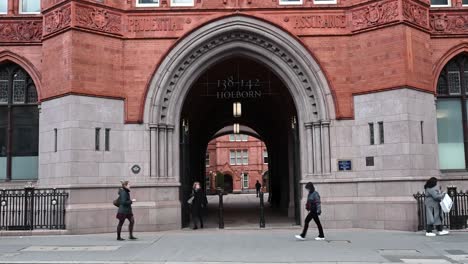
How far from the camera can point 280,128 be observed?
28.5 m

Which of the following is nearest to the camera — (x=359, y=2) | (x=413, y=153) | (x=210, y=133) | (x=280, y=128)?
(x=413, y=153)

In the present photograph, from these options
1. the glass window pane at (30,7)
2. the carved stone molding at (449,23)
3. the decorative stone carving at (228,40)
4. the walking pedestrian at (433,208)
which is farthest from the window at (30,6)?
the walking pedestrian at (433,208)

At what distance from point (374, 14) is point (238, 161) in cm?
6066

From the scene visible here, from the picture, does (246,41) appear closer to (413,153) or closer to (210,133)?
(413,153)

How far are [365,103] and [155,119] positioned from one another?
6.99 meters

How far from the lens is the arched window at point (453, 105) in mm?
18500

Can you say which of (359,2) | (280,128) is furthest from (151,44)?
(280,128)

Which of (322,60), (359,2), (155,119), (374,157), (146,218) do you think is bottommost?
(146,218)

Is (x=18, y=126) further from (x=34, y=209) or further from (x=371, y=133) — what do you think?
(x=371, y=133)

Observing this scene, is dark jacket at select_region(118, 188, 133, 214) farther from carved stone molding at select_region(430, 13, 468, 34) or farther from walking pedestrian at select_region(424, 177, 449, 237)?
carved stone molding at select_region(430, 13, 468, 34)

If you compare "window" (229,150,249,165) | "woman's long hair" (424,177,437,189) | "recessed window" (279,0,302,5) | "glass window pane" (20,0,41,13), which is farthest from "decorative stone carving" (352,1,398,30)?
"window" (229,150,249,165)

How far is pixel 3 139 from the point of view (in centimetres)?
1875

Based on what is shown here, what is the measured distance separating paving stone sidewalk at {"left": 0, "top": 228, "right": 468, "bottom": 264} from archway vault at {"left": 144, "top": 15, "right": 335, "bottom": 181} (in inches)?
115

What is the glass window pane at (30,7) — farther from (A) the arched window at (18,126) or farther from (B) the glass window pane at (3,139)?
(B) the glass window pane at (3,139)
